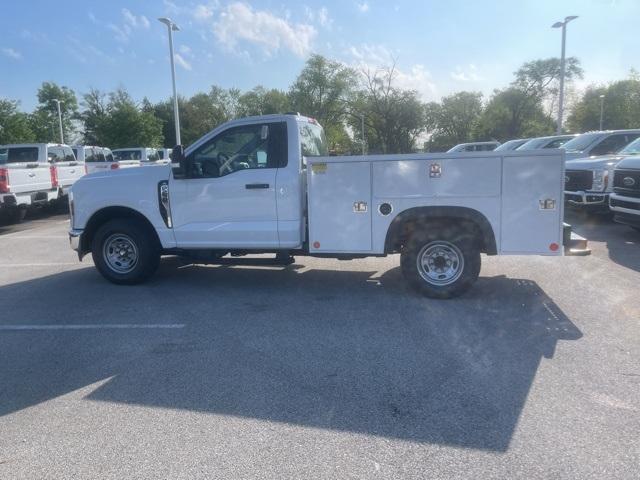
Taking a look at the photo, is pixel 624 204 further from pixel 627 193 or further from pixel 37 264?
pixel 37 264

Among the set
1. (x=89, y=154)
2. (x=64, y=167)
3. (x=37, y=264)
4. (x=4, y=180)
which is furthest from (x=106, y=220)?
(x=89, y=154)

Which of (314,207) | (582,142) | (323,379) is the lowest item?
(323,379)

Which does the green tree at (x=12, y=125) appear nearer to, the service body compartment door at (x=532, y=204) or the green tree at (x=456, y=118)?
the green tree at (x=456, y=118)

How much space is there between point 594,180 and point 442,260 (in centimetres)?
710

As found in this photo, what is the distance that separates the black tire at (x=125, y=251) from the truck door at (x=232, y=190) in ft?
2.01

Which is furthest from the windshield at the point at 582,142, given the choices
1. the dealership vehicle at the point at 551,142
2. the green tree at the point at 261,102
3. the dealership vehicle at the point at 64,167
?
the green tree at the point at 261,102

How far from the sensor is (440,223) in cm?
624

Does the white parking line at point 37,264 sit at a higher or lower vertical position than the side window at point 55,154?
lower

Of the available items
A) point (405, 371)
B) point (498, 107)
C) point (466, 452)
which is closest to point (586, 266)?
point (405, 371)

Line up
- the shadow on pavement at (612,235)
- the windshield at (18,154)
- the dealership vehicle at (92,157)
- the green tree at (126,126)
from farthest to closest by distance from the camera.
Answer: the green tree at (126,126) < the dealership vehicle at (92,157) < the windshield at (18,154) < the shadow on pavement at (612,235)

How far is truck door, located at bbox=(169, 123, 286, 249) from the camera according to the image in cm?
677

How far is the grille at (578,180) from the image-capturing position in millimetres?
11898

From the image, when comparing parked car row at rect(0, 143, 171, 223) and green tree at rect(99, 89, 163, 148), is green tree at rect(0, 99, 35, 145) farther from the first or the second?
parked car row at rect(0, 143, 171, 223)

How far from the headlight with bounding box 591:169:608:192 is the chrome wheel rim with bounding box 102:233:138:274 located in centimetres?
957
